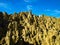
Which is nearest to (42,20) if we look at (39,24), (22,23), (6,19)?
(39,24)

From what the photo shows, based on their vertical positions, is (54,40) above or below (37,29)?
below

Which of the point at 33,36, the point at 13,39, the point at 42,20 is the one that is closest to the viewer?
the point at 13,39

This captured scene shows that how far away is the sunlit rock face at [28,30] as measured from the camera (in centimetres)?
2291

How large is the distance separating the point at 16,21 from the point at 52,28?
4.60m

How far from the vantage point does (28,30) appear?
966 inches

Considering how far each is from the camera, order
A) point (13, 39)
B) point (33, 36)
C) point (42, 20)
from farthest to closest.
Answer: point (42, 20) → point (33, 36) → point (13, 39)

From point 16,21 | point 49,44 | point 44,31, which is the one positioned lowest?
point 49,44

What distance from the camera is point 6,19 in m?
24.8

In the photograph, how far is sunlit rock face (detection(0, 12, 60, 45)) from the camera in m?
22.9

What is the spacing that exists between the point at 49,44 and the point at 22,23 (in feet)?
15.0

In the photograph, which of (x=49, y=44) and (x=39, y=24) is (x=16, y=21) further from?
(x=49, y=44)

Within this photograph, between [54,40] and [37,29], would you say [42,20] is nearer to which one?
[37,29]

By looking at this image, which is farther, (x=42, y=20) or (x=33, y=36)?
(x=42, y=20)

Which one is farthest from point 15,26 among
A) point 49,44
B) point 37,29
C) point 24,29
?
point 49,44
